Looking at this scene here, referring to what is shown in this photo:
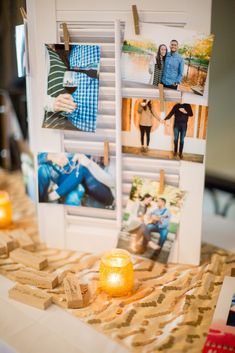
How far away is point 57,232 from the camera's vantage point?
1.28m

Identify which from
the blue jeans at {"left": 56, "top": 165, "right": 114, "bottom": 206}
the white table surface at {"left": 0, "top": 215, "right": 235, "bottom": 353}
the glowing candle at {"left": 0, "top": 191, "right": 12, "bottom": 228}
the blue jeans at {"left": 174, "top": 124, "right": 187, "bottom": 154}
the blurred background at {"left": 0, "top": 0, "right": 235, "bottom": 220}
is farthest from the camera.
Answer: the blurred background at {"left": 0, "top": 0, "right": 235, "bottom": 220}

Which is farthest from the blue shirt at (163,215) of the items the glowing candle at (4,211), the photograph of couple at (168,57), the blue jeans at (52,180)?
the glowing candle at (4,211)

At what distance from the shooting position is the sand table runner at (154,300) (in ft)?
2.93

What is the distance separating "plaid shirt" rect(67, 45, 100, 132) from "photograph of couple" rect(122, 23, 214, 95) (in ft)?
0.29

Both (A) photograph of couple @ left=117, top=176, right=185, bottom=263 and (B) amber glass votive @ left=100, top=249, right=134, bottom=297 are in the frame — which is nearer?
(B) amber glass votive @ left=100, top=249, right=134, bottom=297

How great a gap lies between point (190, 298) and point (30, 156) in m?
0.80

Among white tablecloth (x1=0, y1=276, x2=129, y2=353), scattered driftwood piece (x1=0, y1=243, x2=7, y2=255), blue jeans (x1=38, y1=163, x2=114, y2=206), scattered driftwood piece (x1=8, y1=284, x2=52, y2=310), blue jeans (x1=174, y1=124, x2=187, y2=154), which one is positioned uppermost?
blue jeans (x1=174, y1=124, x2=187, y2=154)

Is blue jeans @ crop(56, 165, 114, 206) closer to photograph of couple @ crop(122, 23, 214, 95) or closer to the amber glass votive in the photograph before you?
the amber glass votive

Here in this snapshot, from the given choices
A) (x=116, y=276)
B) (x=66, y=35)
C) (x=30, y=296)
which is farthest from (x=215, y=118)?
(x=30, y=296)

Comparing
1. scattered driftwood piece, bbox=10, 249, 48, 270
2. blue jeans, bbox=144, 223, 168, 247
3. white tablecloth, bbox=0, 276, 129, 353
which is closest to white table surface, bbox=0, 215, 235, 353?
white tablecloth, bbox=0, 276, 129, 353

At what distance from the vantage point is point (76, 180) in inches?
48.0

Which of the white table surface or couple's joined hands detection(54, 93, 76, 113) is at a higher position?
couple's joined hands detection(54, 93, 76, 113)

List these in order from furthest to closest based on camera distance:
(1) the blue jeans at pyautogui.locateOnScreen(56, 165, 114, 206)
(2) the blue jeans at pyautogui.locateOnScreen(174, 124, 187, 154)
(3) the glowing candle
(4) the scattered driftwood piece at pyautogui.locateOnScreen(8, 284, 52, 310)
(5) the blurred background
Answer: (5) the blurred background → (3) the glowing candle → (1) the blue jeans at pyautogui.locateOnScreen(56, 165, 114, 206) → (2) the blue jeans at pyautogui.locateOnScreen(174, 124, 187, 154) → (4) the scattered driftwood piece at pyautogui.locateOnScreen(8, 284, 52, 310)

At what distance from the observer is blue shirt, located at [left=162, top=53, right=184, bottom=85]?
41.2 inches
